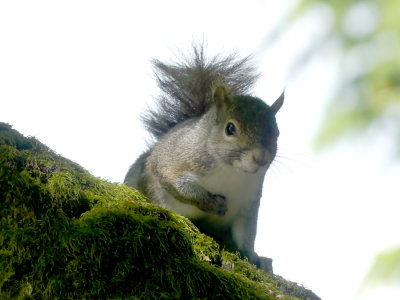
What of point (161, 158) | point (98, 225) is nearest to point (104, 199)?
point (98, 225)

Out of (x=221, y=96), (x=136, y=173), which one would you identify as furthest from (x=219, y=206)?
(x=136, y=173)

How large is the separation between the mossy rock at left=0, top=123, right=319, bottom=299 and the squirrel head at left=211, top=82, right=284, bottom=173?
562 mm

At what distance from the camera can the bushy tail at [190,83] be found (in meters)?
3.09

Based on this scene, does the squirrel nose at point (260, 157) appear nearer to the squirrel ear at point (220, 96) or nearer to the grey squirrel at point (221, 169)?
the grey squirrel at point (221, 169)

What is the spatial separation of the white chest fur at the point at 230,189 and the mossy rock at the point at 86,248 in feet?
1.70

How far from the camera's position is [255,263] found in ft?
7.87

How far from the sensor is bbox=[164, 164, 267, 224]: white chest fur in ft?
7.55

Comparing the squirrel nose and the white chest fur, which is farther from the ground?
the squirrel nose

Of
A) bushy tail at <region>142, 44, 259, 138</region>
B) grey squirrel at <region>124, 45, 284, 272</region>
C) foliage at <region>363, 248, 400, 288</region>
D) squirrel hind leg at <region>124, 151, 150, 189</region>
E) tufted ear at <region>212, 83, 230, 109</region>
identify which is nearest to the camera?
foliage at <region>363, 248, 400, 288</region>

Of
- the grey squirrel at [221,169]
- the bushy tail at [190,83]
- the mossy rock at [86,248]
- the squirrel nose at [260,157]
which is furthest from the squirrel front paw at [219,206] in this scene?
the bushy tail at [190,83]

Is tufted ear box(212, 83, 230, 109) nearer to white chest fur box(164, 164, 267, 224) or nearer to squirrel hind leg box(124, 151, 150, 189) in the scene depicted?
white chest fur box(164, 164, 267, 224)

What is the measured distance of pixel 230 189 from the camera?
233cm

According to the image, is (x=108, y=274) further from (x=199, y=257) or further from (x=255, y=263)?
(x=255, y=263)

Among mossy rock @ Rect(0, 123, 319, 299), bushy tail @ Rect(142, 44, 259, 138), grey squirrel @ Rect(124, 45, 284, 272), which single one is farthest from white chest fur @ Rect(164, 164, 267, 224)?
bushy tail @ Rect(142, 44, 259, 138)
